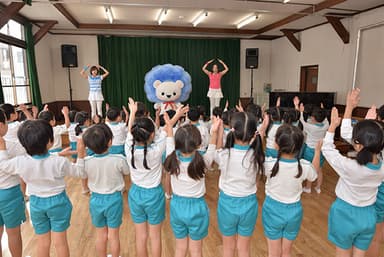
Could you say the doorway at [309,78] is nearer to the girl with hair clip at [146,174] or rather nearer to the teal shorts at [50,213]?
the girl with hair clip at [146,174]

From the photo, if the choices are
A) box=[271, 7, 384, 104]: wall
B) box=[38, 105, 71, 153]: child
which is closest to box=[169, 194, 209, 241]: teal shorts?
box=[38, 105, 71, 153]: child

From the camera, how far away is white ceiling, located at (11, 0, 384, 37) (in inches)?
214

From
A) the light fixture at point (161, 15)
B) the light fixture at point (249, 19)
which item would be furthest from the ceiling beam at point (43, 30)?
the light fixture at point (249, 19)

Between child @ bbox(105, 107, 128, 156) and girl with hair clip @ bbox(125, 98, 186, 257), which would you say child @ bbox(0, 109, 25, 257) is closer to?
girl with hair clip @ bbox(125, 98, 186, 257)

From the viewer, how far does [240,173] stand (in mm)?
1652

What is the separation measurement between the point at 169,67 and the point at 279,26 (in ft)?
13.7

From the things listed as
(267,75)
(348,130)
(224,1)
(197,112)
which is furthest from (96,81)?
(267,75)

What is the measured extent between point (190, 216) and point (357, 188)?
38.1 inches

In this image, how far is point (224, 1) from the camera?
17.7 ft

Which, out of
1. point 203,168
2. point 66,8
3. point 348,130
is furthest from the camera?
point 66,8

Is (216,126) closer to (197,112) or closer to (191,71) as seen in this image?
(197,112)

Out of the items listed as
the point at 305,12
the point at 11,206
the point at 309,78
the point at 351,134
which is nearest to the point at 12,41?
the point at 11,206

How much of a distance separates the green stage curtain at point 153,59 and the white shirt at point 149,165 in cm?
764

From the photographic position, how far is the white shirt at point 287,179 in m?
1.61
